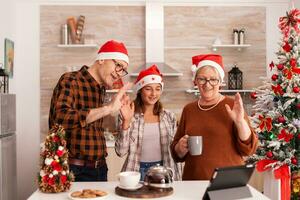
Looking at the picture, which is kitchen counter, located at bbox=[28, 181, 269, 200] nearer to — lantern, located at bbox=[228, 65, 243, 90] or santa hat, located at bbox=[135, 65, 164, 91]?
santa hat, located at bbox=[135, 65, 164, 91]

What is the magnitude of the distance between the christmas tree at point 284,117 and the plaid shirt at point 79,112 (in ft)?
6.89

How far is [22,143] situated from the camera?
5.93m

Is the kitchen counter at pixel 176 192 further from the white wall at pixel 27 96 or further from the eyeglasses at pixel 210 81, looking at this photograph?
the white wall at pixel 27 96

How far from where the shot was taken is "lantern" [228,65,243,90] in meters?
6.00

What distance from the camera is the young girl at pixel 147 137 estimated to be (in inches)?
122

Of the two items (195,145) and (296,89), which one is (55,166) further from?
(296,89)

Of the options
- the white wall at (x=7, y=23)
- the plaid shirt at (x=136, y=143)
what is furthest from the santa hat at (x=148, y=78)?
the white wall at (x=7, y=23)

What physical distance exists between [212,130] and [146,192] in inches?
28.9

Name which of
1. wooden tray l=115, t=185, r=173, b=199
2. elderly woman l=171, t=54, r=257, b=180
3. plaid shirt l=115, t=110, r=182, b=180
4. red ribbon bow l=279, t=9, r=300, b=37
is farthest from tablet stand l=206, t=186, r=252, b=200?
red ribbon bow l=279, t=9, r=300, b=37

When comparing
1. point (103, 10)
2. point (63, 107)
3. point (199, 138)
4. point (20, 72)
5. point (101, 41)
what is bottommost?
point (199, 138)

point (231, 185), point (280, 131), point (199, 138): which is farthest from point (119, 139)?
point (280, 131)

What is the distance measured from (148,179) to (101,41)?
13.0 feet

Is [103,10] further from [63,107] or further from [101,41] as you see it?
[63,107]

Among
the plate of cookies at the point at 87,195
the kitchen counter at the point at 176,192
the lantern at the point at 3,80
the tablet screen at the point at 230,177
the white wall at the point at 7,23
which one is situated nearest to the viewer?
the tablet screen at the point at 230,177
